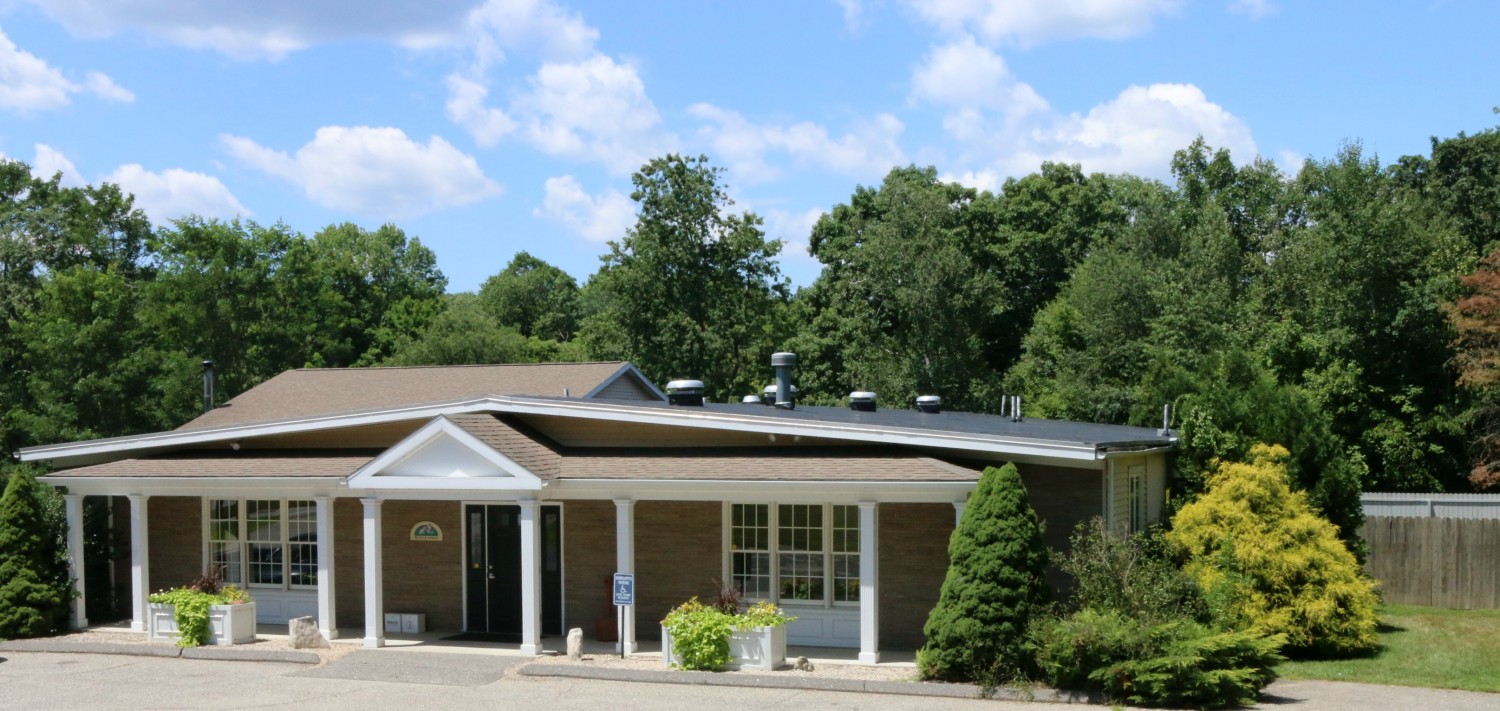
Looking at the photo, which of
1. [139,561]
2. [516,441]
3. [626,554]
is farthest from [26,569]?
[626,554]

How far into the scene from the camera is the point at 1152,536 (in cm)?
1858

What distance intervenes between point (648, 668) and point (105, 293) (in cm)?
3619

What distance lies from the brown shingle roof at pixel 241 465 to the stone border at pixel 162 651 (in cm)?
257

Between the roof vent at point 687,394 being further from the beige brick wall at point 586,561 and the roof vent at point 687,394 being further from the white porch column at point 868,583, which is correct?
the white porch column at point 868,583

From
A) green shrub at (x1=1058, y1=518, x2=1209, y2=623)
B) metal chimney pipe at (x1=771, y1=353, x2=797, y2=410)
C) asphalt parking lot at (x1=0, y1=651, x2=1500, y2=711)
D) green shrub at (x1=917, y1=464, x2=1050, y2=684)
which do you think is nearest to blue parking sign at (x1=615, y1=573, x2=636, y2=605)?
asphalt parking lot at (x1=0, y1=651, x2=1500, y2=711)

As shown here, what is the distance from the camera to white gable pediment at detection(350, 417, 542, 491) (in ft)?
59.0

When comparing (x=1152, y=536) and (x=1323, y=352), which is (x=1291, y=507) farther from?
(x=1323, y=352)

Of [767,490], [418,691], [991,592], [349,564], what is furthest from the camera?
[349,564]

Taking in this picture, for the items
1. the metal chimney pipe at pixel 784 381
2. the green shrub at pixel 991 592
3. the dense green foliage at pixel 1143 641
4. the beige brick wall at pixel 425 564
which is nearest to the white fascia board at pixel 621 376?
the metal chimney pipe at pixel 784 381

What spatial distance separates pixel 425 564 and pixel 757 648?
21.4 feet

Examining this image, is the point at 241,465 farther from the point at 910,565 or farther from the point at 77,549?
the point at 910,565

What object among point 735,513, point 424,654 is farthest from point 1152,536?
point 424,654

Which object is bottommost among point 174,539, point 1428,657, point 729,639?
point 1428,657

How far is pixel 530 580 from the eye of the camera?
18.1 m
